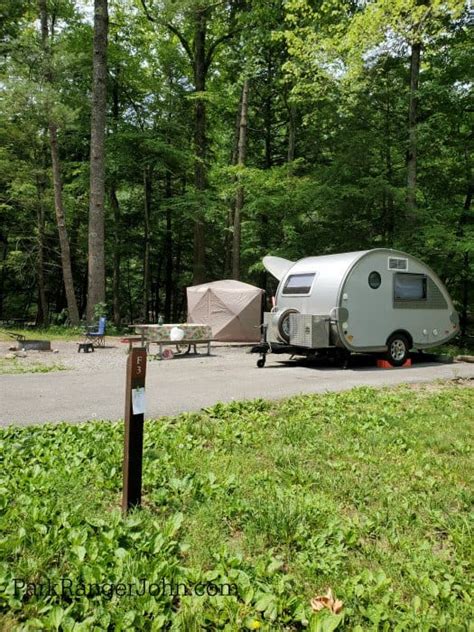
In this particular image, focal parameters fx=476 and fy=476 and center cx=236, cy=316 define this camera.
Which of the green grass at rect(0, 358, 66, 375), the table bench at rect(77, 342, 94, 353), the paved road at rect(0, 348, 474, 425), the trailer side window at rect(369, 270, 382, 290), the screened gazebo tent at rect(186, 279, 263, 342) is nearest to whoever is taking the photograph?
the paved road at rect(0, 348, 474, 425)

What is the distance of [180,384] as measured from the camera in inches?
318

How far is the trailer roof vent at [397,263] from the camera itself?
11.4 m

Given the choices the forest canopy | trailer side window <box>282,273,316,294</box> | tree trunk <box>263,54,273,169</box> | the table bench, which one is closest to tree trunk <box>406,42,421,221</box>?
the forest canopy

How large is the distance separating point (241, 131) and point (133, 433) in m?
17.7

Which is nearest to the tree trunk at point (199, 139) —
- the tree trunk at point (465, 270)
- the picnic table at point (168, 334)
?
the picnic table at point (168, 334)

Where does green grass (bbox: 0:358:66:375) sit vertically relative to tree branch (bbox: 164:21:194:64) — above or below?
below

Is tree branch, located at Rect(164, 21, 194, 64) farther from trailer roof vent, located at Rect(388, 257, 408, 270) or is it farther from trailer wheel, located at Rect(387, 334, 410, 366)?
trailer wheel, located at Rect(387, 334, 410, 366)

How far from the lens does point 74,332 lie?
56.7ft

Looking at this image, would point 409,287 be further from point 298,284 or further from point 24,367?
point 24,367

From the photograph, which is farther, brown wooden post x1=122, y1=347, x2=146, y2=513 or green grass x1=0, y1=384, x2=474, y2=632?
brown wooden post x1=122, y1=347, x2=146, y2=513

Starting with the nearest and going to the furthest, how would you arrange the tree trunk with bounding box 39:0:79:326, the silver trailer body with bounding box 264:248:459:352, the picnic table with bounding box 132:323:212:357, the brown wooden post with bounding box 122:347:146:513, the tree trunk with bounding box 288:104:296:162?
the brown wooden post with bounding box 122:347:146:513, the silver trailer body with bounding box 264:248:459:352, the picnic table with bounding box 132:323:212:357, the tree trunk with bounding box 39:0:79:326, the tree trunk with bounding box 288:104:296:162

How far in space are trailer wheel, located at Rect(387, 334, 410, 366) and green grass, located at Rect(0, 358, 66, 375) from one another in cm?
748

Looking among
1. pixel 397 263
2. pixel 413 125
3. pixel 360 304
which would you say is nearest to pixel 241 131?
pixel 413 125

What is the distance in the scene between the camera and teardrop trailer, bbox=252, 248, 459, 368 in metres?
10.7
